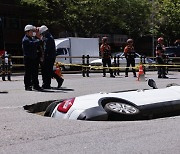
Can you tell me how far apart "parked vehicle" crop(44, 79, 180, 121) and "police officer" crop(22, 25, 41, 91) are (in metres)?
4.18

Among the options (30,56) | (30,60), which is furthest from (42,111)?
(30,60)

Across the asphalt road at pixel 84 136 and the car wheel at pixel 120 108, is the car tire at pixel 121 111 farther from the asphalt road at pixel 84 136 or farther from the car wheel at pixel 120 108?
the asphalt road at pixel 84 136

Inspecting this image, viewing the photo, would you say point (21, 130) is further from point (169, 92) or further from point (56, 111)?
point (169, 92)

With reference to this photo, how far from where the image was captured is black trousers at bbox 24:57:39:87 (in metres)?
12.8

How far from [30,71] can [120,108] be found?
546 cm

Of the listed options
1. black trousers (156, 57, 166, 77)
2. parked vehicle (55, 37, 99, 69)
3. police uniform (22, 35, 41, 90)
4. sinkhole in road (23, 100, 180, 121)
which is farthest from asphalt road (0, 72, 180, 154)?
parked vehicle (55, 37, 99, 69)

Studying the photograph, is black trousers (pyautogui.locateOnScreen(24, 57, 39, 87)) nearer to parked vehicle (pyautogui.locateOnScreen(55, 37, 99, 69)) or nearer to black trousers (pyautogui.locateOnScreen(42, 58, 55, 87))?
black trousers (pyautogui.locateOnScreen(42, 58, 55, 87))

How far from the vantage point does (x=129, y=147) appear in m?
5.81

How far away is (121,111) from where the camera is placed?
7973mm

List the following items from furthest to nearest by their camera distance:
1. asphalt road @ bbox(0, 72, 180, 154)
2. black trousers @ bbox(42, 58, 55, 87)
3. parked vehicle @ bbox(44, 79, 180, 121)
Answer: black trousers @ bbox(42, 58, 55, 87) → parked vehicle @ bbox(44, 79, 180, 121) → asphalt road @ bbox(0, 72, 180, 154)

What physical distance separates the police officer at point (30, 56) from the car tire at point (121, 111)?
4961 millimetres

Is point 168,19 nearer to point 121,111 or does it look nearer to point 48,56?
point 48,56

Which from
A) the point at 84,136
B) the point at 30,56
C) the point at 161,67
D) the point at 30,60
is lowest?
the point at 84,136

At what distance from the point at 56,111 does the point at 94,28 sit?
3295 centimetres
